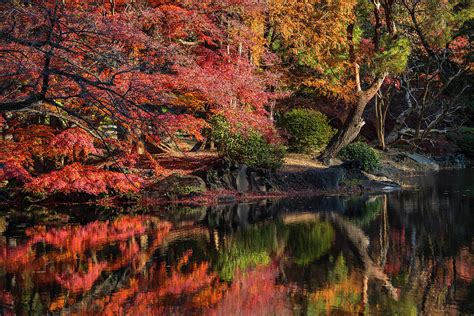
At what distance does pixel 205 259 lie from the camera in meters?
10.4

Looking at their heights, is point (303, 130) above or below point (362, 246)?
above

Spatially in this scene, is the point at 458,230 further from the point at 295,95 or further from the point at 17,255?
the point at 295,95

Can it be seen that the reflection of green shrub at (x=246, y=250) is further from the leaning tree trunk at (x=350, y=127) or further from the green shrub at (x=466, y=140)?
the green shrub at (x=466, y=140)

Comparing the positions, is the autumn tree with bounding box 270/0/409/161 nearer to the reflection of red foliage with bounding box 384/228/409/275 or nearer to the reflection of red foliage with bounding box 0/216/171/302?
the reflection of red foliage with bounding box 0/216/171/302

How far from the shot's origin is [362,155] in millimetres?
24750

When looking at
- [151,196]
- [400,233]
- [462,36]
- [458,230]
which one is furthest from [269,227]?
[462,36]

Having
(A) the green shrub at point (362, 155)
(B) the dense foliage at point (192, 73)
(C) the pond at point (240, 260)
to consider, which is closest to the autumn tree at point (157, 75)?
(B) the dense foliage at point (192, 73)

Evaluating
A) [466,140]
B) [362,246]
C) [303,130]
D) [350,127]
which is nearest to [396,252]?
[362,246]

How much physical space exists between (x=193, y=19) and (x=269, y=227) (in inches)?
288

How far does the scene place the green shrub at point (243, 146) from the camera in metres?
19.8

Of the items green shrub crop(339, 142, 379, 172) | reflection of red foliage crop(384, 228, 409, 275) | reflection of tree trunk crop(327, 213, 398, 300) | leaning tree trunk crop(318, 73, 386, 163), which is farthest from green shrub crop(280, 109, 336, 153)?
reflection of red foliage crop(384, 228, 409, 275)

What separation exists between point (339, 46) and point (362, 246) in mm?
13690

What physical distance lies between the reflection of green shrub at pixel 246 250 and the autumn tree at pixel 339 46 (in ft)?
35.8

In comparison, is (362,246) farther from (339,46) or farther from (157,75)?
(339,46)
